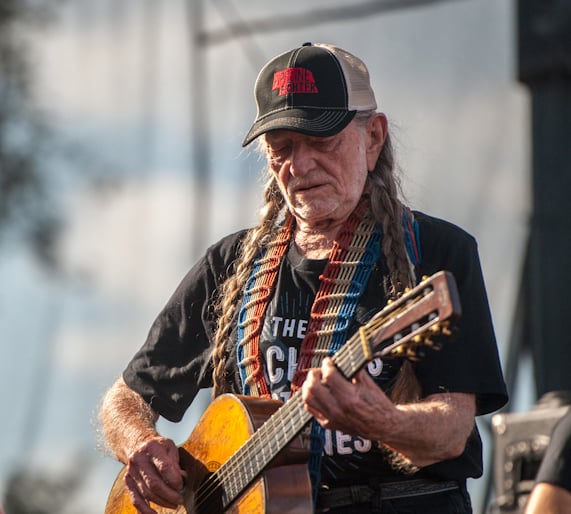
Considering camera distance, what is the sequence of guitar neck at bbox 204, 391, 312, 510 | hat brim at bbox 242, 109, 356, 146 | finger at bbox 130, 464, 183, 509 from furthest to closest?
finger at bbox 130, 464, 183, 509
hat brim at bbox 242, 109, 356, 146
guitar neck at bbox 204, 391, 312, 510

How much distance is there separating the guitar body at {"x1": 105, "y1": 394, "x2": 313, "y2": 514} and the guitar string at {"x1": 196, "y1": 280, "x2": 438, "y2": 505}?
0.8 inches

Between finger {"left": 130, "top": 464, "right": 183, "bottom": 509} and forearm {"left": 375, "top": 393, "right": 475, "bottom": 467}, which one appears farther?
finger {"left": 130, "top": 464, "right": 183, "bottom": 509}

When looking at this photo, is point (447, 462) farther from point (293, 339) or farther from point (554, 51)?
point (554, 51)

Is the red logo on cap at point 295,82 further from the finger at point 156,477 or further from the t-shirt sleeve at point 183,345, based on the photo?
the finger at point 156,477

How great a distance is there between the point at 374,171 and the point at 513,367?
2502mm

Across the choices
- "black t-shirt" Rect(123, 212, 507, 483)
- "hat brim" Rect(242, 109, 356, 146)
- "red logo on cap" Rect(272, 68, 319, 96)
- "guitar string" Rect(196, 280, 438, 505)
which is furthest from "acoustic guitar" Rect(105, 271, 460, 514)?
"red logo on cap" Rect(272, 68, 319, 96)

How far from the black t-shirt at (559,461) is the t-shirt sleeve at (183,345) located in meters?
0.97

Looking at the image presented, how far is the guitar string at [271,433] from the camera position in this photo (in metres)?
2.86

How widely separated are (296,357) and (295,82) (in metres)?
0.72

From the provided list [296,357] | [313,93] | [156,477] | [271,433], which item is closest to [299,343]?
[296,357]

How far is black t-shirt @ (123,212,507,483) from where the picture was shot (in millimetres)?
3066

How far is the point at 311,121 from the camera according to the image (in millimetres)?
3289

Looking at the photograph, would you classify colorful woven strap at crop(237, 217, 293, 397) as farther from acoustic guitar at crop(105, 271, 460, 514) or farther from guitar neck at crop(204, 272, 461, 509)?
guitar neck at crop(204, 272, 461, 509)

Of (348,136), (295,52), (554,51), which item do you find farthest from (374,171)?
(554,51)
